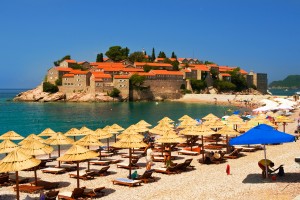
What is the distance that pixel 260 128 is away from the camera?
13148 millimetres

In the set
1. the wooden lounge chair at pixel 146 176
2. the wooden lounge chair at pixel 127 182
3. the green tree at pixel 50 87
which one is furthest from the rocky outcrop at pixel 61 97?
the wooden lounge chair at pixel 127 182

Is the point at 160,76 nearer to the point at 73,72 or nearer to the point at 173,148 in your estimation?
the point at 73,72

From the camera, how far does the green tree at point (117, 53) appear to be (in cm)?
12112

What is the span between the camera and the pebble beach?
11141 mm

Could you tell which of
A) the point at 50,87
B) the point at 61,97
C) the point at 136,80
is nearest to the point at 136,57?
the point at 136,80

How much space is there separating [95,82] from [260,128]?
8252 cm

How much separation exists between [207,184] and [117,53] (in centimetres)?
11177

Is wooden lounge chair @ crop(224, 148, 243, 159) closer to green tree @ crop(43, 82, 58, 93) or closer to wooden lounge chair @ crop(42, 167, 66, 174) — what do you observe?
wooden lounge chair @ crop(42, 167, 66, 174)

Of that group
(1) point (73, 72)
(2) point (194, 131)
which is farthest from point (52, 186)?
(1) point (73, 72)

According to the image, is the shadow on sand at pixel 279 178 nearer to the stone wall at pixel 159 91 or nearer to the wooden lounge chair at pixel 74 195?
the wooden lounge chair at pixel 74 195

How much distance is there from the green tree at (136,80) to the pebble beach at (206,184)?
79899mm

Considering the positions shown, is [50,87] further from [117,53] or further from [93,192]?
[93,192]

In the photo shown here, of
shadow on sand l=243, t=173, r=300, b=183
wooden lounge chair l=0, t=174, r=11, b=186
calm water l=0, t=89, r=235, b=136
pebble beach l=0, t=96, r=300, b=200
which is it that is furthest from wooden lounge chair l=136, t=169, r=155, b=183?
calm water l=0, t=89, r=235, b=136

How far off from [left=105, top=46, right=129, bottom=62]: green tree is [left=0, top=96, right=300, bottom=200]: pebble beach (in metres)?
106
